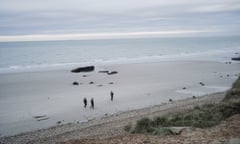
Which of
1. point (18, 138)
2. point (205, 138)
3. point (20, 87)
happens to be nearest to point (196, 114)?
point (205, 138)

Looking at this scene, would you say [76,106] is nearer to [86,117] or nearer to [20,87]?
[86,117]

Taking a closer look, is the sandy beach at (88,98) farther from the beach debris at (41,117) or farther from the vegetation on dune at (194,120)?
the vegetation on dune at (194,120)

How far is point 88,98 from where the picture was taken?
32812 millimetres

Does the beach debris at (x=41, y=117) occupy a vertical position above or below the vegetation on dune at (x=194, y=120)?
below

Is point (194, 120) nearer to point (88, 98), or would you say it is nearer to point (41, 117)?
point (41, 117)

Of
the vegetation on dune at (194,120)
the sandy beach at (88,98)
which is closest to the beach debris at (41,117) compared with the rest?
the sandy beach at (88,98)

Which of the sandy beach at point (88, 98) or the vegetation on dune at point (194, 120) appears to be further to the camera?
the sandy beach at point (88, 98)

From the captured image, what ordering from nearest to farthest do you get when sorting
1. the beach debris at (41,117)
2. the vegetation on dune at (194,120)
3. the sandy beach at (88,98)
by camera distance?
the vegetation on dune at (194,120) → the sandy beach at (88,98) → the beach debris at (41,117)

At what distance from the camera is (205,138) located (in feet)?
31.5

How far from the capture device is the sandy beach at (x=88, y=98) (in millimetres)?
22300

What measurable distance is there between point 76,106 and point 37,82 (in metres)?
18.2

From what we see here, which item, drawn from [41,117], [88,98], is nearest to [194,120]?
[41,117]

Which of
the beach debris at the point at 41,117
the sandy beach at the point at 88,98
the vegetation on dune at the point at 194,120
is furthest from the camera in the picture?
the beach debris at the point at 41,117

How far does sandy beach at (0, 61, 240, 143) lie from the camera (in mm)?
22300
